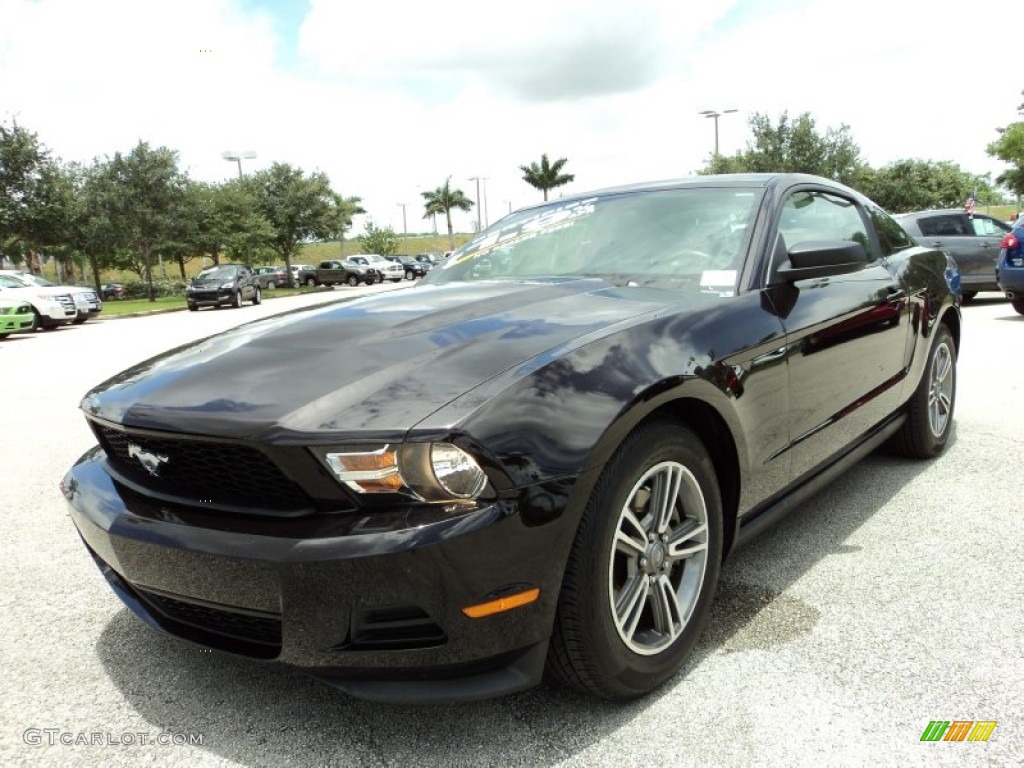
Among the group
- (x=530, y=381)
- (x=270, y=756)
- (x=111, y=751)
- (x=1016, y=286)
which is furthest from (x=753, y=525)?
(x=1016, y=286)

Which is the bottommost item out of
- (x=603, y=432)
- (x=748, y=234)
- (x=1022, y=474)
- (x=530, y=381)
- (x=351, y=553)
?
(x=1022, y=474)

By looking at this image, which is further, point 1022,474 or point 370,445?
point 1022,474

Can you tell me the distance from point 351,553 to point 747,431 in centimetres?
131

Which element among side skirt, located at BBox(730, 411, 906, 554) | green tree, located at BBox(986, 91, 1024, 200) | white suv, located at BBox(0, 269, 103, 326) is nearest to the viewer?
side skirt, located at BBox(730, 411, 906, 554)

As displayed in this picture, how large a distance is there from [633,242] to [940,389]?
230cm

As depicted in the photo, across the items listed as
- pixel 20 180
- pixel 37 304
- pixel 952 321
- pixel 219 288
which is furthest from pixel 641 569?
pixel 20 180

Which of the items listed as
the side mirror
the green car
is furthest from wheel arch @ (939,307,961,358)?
the green car

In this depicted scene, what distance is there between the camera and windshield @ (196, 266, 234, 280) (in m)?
25.8

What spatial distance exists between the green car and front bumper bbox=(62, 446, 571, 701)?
55.8 feet

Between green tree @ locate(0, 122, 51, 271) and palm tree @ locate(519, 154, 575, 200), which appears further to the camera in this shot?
palm tree @ locate(519, 154, 575, 200)

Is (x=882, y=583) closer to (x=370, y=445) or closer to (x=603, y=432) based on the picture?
(x=603, y=432)

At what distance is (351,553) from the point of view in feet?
5.34

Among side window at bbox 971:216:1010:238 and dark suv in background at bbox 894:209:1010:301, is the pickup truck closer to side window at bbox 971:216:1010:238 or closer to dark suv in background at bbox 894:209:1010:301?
dark suv in background at bbox 894:209:1010:301

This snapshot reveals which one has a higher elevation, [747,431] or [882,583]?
[747,431]
